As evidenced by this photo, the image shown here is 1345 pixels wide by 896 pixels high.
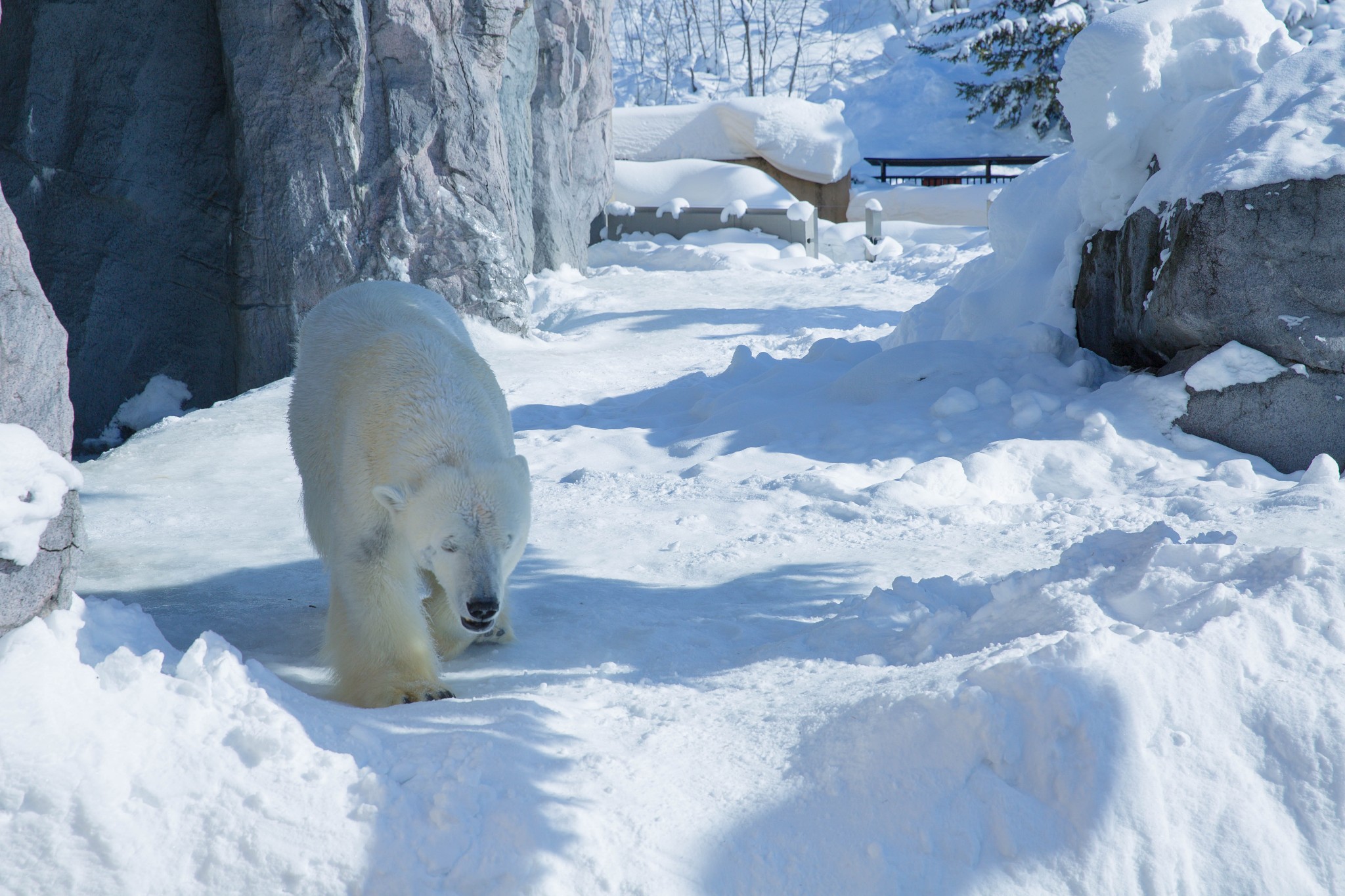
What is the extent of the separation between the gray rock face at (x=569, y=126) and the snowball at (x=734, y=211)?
2136 mm

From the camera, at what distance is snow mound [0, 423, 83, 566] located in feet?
7.72

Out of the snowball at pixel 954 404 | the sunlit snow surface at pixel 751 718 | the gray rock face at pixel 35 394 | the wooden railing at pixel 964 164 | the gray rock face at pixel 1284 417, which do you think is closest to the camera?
the sunlit snow surface at pixel 751 718

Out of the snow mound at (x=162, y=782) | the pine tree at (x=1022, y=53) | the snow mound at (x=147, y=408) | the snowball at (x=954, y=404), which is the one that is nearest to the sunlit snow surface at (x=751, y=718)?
the snow mound at (x=162, y=782)

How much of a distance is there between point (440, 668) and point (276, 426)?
13.3 feet

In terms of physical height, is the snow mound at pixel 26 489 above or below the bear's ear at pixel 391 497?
above

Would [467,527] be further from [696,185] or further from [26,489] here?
[696,185]

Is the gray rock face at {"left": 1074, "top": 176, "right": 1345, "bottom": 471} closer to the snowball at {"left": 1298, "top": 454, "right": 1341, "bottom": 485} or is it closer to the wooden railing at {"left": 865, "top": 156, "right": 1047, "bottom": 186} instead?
the snowball at {"left": 1298, "top": 454, "right": 1341, "bottom": 485}

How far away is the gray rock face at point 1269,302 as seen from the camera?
16.8 ft

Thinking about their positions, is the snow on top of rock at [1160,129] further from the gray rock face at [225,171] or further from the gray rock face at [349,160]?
the gray rock face at [225,171]

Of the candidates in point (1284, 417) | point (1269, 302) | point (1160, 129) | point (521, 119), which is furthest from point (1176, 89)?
point (521, 119)

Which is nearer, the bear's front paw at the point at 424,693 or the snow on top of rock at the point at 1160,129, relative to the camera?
the bear's front paw at the point at 424,693

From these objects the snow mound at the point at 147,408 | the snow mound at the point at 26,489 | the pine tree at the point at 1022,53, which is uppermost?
the pine tree at the point at 1022,53

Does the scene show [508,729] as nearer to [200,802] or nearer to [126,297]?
[200,802]

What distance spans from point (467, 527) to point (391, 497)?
0.85 feet
